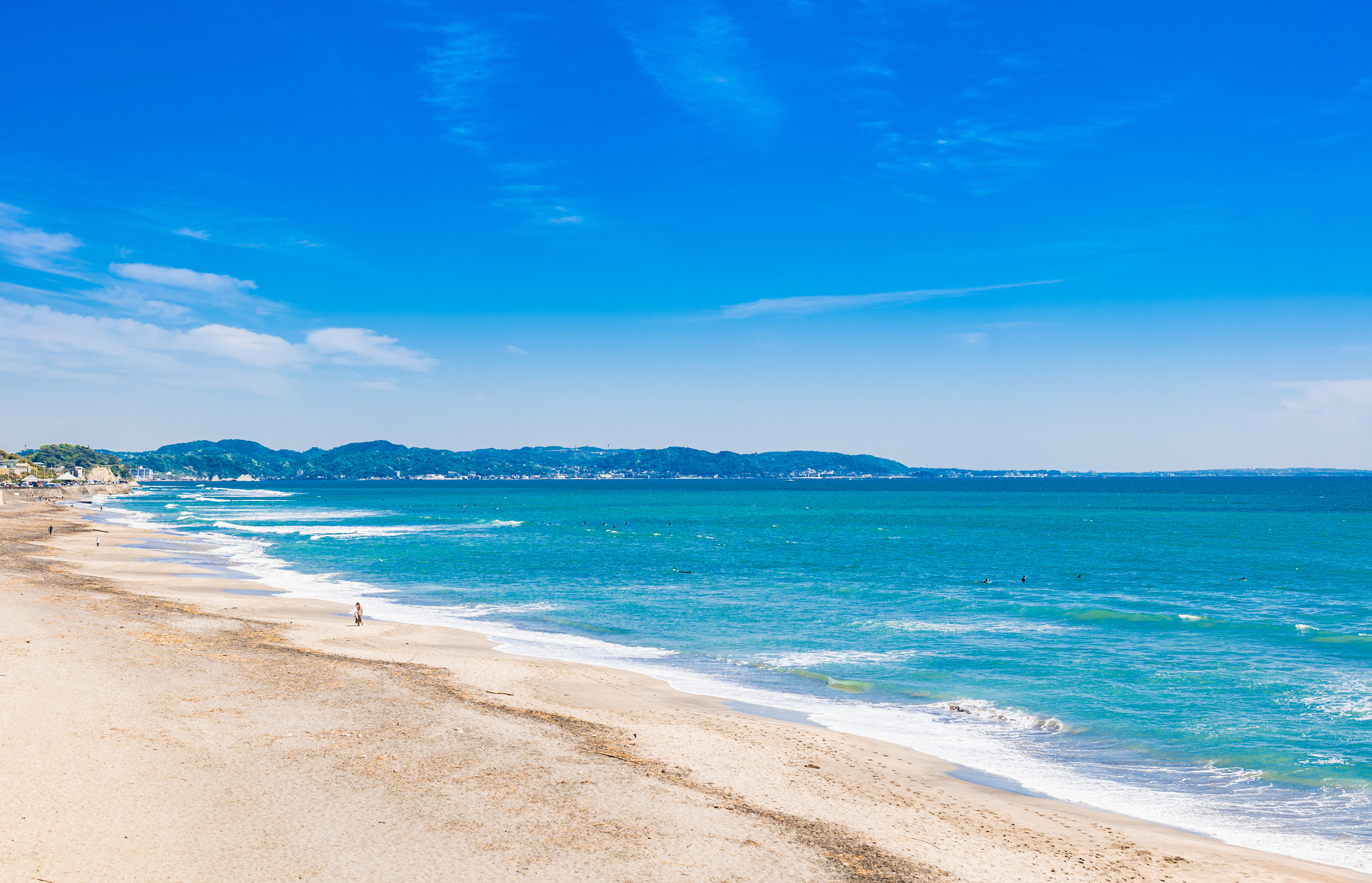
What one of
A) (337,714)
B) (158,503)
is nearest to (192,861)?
(337,714)

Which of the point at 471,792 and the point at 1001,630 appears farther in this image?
the point at 1001,630

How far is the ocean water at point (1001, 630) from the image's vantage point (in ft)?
49.5

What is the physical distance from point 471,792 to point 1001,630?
951 inches

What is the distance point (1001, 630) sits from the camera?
2986 centimetres

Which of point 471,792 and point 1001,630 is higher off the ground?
point 471,792

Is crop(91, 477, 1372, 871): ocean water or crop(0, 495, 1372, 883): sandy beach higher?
crop(0, 495, 1372, 883): sandy beach

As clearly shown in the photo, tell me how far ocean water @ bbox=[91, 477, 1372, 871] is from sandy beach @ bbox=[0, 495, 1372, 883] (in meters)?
2.48

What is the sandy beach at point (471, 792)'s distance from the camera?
31.3 feet

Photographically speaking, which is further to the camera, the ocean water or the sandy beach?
the ocean water

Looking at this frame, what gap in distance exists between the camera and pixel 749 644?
2722cm

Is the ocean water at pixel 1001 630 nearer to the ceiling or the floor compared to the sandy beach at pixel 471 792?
nearer to the floor

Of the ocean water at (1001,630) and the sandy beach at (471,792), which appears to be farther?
the ocean water at (1001,630)

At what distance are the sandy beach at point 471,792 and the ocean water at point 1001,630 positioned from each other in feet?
8.12

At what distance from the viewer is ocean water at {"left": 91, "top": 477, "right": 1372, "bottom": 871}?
1508 centimetres
